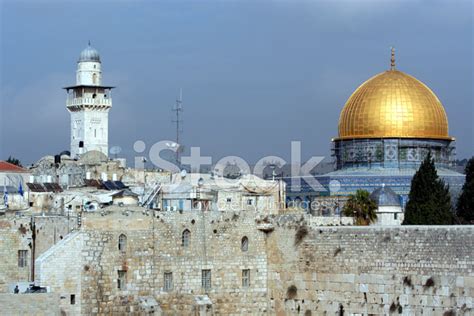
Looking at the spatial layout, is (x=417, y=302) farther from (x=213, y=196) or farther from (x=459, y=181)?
(x=459, y=181)

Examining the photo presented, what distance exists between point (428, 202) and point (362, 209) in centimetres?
605

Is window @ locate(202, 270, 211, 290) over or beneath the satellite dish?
beneath

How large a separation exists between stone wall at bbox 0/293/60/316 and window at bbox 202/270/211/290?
5333 mm

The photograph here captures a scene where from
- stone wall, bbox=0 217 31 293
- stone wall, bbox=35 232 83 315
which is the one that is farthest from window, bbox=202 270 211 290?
stone wall, bbox=0 217 31 293

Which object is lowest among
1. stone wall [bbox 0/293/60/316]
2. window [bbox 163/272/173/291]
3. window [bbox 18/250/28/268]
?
stone wall [bbox 0/293/60/316]

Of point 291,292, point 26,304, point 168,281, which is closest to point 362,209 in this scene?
point 291,292

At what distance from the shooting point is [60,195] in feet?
156

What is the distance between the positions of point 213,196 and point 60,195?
5979mm

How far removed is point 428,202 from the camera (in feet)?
145

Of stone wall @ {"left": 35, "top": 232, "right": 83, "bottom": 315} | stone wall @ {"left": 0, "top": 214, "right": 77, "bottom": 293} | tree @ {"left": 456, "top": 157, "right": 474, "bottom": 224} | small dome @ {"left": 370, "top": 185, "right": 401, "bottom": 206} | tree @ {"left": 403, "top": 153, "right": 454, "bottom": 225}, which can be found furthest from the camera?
small dome @ {"left": 370, "top": 185, "right": 401, "bottom": 206}

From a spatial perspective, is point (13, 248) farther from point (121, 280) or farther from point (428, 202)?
point (428, 202)

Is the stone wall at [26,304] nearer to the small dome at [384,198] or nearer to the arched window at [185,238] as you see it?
the arched window at [185,238]

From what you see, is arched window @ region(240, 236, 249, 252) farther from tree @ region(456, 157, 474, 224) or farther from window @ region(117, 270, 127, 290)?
tree @ region(456, 157, 474, 224)

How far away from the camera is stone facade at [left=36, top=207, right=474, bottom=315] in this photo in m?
35.6
